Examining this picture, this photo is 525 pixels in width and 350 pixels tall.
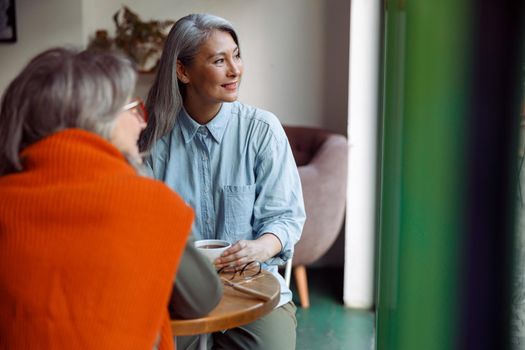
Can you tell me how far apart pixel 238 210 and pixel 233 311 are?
55 centimetres

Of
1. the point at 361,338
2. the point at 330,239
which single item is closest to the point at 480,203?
the point at 361,338

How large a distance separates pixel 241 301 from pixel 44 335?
42cm

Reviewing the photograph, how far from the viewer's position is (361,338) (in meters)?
3.06

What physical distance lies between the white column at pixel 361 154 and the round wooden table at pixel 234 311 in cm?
195

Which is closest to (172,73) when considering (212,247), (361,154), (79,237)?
(212,247)

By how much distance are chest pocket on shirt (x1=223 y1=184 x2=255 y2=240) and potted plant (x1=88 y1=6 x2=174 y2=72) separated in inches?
97.8

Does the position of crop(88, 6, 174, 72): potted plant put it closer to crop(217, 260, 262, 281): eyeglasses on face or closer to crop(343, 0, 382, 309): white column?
crop(343, 0, 382, 309): white column

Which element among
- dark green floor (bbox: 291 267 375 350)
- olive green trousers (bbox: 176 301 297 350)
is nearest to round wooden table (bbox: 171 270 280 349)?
olive green trousers (bbox: 176 301 297 350)

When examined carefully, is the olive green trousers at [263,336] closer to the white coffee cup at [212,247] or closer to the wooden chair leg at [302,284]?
the white coffee cup at [212,247]

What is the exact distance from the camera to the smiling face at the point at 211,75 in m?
1.83

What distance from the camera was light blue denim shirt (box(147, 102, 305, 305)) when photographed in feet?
5.77

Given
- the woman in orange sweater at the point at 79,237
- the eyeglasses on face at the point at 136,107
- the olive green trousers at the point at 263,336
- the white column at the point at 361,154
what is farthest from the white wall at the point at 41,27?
the woman in orange sweater at the point at 79,237

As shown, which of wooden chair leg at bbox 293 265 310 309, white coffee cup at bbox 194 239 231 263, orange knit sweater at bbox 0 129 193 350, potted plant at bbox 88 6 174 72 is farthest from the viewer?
potted plant at bbox 88 6 174 72

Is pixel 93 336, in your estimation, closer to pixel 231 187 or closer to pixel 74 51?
pixel 74 51
